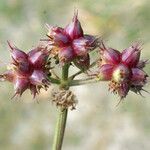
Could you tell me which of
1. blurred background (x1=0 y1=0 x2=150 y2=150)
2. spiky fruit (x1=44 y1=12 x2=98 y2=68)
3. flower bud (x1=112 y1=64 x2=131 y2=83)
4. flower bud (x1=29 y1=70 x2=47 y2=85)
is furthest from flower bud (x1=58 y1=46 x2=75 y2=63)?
blurred background (x1=0 y1=0 x2=150 y2=150)

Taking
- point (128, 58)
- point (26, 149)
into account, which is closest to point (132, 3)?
point (26, 149)

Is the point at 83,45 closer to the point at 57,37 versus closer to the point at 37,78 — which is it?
the point at 57,37

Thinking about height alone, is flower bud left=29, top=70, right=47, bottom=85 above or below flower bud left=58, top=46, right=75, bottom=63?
below

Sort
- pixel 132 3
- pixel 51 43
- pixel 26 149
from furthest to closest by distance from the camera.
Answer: pixel 132 3, pixel 26 149, pixel 51 43

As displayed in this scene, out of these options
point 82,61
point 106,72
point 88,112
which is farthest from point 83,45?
point 88,112

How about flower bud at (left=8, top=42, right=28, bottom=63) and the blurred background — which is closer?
flower bud at (left=8, top=42, right=28, bottom=63)

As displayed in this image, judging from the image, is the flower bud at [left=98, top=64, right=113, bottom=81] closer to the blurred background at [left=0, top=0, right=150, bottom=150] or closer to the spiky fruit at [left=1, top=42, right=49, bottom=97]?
the spiky fruit at [left=1, top=42, right=49, bottom=97]

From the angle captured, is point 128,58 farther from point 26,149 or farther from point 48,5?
point 48,5

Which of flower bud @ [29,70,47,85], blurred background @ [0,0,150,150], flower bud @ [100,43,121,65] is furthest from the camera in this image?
blurred background @ [0,0,150,150]
